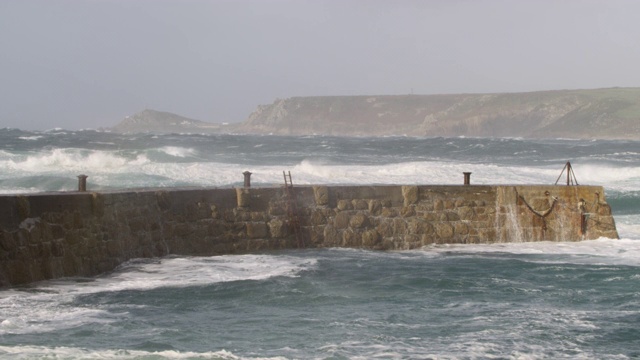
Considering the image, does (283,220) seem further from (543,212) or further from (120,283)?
(543,212)

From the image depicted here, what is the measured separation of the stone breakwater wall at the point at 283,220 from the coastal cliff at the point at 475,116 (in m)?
123

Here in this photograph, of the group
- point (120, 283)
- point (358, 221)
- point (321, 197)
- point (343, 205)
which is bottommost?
point (120, 283)

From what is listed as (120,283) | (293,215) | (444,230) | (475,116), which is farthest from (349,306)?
(475,116)

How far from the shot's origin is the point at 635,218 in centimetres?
2208

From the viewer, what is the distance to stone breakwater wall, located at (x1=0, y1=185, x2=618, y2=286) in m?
12.3

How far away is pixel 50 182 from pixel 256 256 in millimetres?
15705

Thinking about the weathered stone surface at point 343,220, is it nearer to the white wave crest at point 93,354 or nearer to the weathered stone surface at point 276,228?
the weathered stone surface at point 276,228

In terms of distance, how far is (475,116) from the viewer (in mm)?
170000

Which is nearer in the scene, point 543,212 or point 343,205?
point 343,205

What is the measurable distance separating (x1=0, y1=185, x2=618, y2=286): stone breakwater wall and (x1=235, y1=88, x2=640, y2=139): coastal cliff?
12300cm

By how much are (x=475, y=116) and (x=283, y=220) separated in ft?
517

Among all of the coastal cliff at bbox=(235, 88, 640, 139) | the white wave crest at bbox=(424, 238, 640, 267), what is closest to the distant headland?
the coastal cliff at bbox=(235, 88, 640, 139)

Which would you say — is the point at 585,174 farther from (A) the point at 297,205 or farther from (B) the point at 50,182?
(A) the point at 297,205

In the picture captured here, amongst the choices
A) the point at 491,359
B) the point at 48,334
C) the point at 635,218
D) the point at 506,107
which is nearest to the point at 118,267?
the point at 48,334
